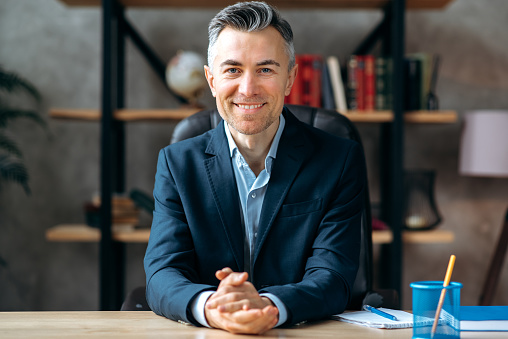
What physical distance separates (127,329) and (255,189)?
0.49 m

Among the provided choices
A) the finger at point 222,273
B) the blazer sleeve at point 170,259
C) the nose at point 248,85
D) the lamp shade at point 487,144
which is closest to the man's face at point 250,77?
the nose at point 248,85

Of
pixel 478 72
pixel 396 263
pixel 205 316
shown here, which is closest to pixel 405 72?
pixel 478 72

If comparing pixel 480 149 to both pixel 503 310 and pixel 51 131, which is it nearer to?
pixel 503 310

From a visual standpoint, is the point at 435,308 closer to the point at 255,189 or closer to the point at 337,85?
the point at 255,189

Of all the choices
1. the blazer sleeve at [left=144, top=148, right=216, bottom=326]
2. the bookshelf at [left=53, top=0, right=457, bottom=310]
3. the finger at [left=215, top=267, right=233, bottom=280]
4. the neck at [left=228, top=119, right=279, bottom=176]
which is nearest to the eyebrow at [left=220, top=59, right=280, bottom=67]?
the neck at [left=228, top=119, right=279, bottom=176]

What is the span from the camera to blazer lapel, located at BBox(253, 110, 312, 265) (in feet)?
4.10

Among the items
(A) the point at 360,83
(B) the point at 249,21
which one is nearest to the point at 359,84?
(A) the point at 360,83

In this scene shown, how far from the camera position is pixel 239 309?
938mm

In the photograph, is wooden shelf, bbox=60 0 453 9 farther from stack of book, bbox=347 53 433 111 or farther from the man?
the man

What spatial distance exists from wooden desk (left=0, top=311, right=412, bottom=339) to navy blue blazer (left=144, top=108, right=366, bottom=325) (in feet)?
0.48

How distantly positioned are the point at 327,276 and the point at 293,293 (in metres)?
0.15

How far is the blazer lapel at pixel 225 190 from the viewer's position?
1.27m

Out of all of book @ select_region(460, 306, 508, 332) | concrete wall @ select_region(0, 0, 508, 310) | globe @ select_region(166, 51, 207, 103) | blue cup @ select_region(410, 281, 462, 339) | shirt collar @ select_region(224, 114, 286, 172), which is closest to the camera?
blue cup @ select_region(410, 281, 462, 339)

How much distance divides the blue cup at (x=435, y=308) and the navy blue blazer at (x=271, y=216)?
1.00 feet
